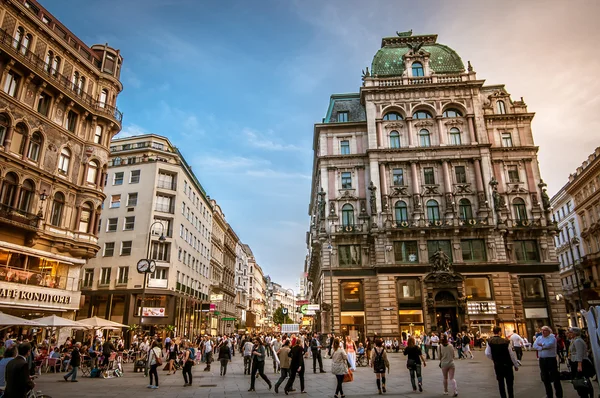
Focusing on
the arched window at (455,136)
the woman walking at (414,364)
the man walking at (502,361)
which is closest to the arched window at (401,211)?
the arched window at (455,136)

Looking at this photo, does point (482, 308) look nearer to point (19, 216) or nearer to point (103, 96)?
point (19, 216)

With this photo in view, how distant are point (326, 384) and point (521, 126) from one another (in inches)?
1723

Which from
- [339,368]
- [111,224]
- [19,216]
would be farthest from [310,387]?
[111,224]

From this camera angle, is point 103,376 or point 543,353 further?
point 103,376

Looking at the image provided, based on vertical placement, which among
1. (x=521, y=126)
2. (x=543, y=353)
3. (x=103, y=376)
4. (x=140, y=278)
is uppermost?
(x=521, y=126)

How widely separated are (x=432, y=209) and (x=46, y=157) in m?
37.0

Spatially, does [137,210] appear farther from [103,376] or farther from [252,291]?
[252,291]

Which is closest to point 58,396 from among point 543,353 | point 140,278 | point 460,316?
point 543,353

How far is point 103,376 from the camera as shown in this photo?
2047 centimetres

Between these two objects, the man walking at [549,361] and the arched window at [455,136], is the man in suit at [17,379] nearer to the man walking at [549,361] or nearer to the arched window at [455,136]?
the man walking at [549,361]

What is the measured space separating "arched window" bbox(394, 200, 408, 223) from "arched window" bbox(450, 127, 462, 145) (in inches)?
383

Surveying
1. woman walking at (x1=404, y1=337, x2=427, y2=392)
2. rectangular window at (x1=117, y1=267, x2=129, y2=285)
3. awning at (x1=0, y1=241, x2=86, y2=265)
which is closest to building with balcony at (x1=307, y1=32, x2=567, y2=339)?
rectangular window at (x1=117, y1=267, x2=129, y2=285)

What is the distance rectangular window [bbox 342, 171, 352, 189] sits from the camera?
47.5 metres

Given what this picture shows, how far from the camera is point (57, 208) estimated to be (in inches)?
1126
